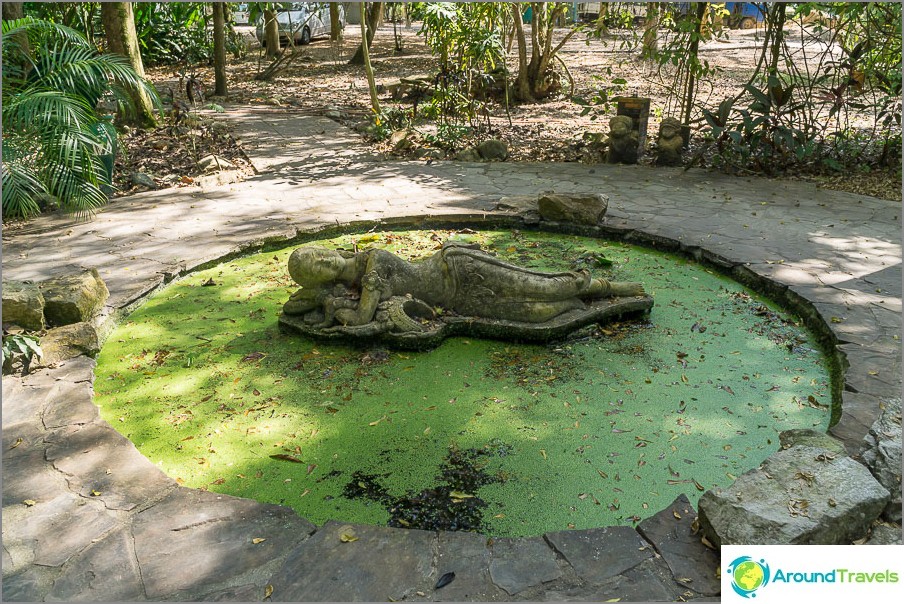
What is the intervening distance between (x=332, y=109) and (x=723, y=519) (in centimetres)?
1128

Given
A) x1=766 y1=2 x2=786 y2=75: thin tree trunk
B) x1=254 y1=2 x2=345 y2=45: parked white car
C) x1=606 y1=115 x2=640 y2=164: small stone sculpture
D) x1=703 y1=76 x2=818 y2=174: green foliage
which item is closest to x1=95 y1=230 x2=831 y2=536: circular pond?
x1=703 y1=76 x2=818 y2=174: green foliage

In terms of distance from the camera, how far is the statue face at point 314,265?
4.52 meters

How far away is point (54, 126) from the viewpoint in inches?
217

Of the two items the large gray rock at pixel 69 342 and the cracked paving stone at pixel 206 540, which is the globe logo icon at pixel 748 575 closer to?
the cracked paving stone at pixel 206 540

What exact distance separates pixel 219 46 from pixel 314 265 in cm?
1011

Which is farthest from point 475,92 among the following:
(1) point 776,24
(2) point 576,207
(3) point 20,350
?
(3) point 20,350

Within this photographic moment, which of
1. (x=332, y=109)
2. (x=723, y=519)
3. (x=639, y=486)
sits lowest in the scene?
(x=639, y=486)

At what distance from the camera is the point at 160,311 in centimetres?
521

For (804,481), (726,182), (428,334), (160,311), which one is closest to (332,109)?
(726,182)

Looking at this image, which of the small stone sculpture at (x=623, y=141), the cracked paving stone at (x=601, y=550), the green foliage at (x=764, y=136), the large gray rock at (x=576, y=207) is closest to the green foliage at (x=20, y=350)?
the cracked paving stone at (x=601, y=550)

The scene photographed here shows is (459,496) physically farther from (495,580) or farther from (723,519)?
(723,519)

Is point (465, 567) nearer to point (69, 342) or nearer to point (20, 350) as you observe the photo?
point (20, 350)

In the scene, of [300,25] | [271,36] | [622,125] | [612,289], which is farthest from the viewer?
[300,25]

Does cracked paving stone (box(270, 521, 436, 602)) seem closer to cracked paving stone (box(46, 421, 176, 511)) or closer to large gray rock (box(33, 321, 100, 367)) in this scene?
cracked paving stone (box(46, 421, 176, 511))
